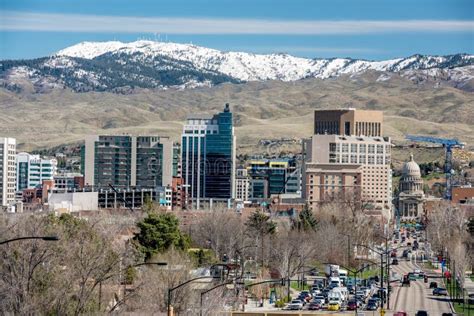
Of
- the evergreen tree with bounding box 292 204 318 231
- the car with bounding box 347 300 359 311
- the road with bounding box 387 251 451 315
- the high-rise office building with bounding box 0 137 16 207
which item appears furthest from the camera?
the high-rise office building with bounding box 0 137 16 207

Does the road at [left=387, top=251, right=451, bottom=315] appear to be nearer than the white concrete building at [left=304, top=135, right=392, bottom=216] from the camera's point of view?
Yes

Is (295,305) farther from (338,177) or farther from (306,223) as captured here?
(338,177)

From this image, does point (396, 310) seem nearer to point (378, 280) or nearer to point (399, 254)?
point (378, 280)

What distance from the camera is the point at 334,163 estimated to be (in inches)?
7520

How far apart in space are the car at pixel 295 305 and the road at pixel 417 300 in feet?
11.4

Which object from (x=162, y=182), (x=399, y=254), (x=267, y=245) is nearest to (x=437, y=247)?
(x=399, y=254)

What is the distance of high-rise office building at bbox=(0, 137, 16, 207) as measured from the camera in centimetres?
17912

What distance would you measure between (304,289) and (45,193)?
93833mm

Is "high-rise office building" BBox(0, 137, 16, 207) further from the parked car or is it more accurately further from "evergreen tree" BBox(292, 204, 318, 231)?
the parked car

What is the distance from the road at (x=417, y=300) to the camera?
67.8 m

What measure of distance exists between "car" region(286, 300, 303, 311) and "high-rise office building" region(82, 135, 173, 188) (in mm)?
118823

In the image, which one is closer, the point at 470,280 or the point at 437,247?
the point at 470,280

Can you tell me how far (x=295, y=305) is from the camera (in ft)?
220

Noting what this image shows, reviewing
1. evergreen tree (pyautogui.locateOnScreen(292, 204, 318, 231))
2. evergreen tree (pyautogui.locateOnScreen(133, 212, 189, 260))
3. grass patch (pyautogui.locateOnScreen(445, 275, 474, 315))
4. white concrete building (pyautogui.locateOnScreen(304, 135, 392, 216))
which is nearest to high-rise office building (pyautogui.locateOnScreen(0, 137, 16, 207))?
white concrete building (pyautogui.locateOnScreen(304, 135, 392, 216))
